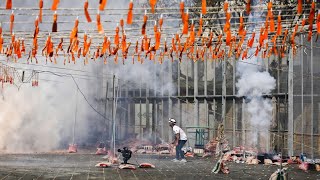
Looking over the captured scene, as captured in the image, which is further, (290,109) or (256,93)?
(256,93)

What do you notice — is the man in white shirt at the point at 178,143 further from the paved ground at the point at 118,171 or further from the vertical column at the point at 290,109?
the vertical column at the point at 290,109

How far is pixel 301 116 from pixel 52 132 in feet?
55.3

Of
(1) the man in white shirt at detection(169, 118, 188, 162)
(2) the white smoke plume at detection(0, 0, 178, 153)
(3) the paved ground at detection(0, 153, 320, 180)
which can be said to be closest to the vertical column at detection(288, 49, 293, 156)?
(3) the paved ground at detection(0, 153, 320, 180)

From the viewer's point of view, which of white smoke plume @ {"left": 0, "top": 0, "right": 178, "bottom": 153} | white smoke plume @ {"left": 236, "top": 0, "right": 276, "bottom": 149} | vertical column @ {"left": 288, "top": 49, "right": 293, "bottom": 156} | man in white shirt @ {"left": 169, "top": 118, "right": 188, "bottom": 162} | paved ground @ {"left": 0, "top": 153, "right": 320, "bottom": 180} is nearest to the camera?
paved ground @ {"left": 0, "top": 153, "right": 320, "bottom": 180}

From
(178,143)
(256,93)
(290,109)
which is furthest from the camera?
(256,93)

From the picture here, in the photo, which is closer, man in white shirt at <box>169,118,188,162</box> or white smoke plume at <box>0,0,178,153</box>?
man in white shirt at <box>169,118,188,162</box>

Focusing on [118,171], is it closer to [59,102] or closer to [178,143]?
[178,143]

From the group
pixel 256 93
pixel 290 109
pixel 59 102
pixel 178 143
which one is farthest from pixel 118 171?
pixel 59 102

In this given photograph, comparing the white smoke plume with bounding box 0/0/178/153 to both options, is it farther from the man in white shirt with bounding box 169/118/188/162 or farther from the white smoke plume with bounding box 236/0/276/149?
the man in white shirt with bounding box 169/118/188/162

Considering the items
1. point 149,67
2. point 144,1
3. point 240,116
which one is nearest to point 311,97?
point 240,116

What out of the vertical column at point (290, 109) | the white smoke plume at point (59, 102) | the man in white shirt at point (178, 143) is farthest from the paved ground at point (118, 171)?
the white smoke plume at point (59, 102)

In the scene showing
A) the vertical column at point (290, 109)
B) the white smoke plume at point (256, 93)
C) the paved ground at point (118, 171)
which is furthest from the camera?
the white smoke plume at point (256, 93)

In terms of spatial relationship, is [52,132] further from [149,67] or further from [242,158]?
[242,158]

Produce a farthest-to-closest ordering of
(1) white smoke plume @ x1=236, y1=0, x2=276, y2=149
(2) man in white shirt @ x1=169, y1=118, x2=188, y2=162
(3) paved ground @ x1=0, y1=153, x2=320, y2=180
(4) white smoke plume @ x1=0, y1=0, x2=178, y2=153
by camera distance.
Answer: (4) white smoke plume @ x1=0, y1=0, x2=178, y2=153
(1) white smoke plume @ x1=236, y1=0, x2=276, y2=149
(2) man in white shirt @ x1=169, y1=118, x2=188, y2=162
(3) paved ground @ x1=0, y1=153, x2=320, y2=180
